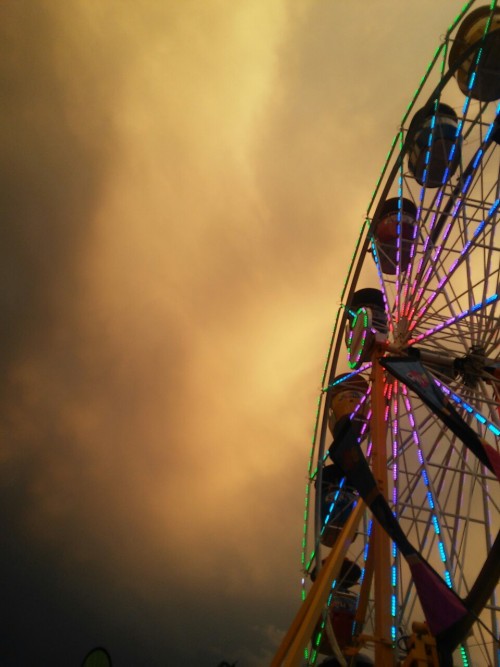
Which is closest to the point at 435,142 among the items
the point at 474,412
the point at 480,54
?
the point at 480,54

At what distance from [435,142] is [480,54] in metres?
1.97

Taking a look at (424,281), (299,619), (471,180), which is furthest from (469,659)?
(471,180)

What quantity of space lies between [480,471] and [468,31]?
32.9 feet

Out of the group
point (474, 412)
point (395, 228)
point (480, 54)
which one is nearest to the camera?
point (474, 412)

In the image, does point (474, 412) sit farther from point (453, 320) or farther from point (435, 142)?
point (435, 142)

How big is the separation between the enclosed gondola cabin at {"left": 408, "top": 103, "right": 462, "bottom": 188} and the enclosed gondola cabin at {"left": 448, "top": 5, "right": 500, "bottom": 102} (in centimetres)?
75

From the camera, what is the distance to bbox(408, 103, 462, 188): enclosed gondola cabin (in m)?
11.7

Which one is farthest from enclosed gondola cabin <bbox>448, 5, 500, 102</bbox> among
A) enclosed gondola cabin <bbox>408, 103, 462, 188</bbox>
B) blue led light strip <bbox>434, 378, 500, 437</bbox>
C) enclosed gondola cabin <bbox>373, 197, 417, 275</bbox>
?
blue led light strip <bbox>434, 378, 500, 437</bbox>

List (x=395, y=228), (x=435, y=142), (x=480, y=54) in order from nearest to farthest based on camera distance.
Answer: (x=480, y=54) < (x=435, y=142) < (x=395, y=228)

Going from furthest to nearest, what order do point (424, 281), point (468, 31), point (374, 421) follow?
1. point (468, 31)
2. point (424, 281)
3. point (374, 421)

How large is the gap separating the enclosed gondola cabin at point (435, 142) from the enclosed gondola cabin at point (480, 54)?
755mm

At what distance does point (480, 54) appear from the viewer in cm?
1087

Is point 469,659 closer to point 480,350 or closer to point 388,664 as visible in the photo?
point 388,664

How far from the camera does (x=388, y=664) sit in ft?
25.5
